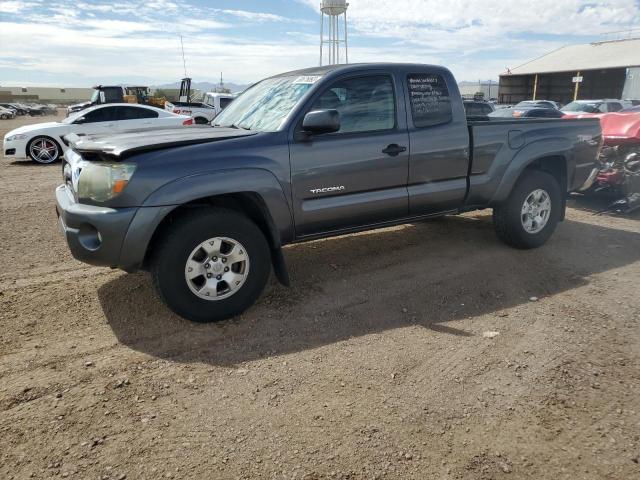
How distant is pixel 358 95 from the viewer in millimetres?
4145

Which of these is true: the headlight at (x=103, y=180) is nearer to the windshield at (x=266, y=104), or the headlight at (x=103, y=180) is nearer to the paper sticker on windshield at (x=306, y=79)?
the windshield at (x=266, y=104)

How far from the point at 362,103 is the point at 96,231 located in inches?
93.5

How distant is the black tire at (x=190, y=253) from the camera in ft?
11.0

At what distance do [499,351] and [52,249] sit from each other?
4647 millimetres

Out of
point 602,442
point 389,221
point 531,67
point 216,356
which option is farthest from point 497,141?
point 531,67

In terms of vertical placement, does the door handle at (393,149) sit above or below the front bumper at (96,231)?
above

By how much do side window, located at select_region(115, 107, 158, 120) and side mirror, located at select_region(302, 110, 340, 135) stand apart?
33.9 feet

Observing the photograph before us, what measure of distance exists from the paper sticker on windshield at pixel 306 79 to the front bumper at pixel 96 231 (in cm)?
181

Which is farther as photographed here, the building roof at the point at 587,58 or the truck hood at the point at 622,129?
the building roof at the point at 587,58

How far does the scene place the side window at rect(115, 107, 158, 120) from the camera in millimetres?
12345

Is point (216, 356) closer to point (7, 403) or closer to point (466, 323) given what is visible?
point (7, 403)

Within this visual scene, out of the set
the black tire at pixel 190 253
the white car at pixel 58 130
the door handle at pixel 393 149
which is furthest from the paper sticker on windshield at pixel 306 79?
the white car at pixel 58 130

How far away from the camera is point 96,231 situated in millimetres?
3312

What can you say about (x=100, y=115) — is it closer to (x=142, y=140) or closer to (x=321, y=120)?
(x=142, y=140)
